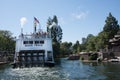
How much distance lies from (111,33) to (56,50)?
2755 cm

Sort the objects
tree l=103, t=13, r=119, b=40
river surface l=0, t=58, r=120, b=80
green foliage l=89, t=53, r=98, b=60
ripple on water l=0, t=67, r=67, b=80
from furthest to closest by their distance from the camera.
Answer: tree l=103, t=13, r=119, b=40
green foliage l=89, t=53, r=98, b=60
ripple on water l=0, t=67, r=67, b=80
river surface l=0, t=58, r=120, b=80

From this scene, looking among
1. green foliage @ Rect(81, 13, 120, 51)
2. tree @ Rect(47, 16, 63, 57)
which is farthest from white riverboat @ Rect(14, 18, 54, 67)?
tree @ Rect(47, 16, 63, 57)

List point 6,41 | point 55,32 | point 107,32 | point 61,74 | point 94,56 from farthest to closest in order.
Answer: point 55,32
point 6,41
point 107,32
point 94,56
point 61,74

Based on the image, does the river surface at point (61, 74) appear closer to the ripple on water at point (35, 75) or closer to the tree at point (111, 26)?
the ripple on water at point (35, 75)

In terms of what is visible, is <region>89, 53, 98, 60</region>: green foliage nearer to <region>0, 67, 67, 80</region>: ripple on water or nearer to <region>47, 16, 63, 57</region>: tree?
<region>47, 16, 63, 57</region>: tree

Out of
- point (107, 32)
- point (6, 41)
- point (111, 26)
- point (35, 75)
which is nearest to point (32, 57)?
point (35, 75)

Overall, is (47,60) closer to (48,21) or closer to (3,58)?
(3,58)

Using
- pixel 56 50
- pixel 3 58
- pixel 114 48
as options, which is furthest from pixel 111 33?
pixel 3 58

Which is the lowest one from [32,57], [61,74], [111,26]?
[61,74]

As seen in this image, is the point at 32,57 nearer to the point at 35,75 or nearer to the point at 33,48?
the point at 33,48

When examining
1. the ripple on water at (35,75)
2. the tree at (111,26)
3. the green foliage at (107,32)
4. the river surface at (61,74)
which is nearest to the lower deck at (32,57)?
the river surface at (61,74)

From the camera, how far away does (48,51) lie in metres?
66.7

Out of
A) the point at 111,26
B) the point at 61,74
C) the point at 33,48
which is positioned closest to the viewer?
the point at 61,74

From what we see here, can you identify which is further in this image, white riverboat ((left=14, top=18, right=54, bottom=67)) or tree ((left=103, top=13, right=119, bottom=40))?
tree ((left=103, top=13, right=119, bottom=40))
